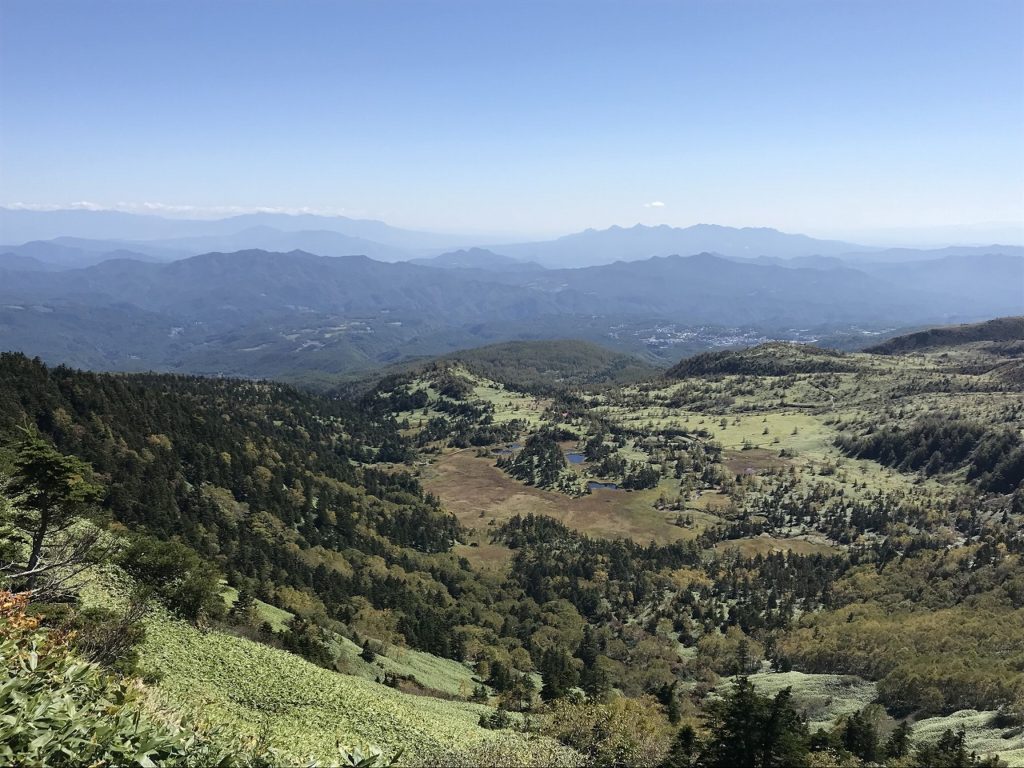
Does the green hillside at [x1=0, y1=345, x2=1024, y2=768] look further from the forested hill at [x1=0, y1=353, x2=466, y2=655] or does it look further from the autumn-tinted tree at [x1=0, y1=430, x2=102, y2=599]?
the forested hill at [x1=0, y1=353, x2=466, y2=655]

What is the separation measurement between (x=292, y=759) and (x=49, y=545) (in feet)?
97.2

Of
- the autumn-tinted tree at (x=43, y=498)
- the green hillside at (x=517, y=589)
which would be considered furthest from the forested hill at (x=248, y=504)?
the autumn-tinted tree at (x=43, y=498)

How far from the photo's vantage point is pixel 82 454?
8994 cm

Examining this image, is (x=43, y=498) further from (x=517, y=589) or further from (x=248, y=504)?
(x=517, y=589)

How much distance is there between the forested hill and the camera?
79.2 m

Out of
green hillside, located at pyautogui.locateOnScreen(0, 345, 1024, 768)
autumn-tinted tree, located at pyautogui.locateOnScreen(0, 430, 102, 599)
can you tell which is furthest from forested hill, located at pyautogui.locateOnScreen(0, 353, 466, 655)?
autumn-tinted tree, located at pyautogui.locateOnScreen(0, 430, 102, 599)

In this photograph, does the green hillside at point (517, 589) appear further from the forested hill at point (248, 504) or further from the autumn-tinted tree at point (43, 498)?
the forested hill at point (248, 504)

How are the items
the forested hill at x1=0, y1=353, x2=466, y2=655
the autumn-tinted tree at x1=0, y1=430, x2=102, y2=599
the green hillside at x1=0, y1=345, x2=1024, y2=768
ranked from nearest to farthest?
the autumn-tinted tree at x1=0, y1=430, x2=102, y2=599
the green hillside at x1=0, y1=345, x2=1024, y2=768
the forested hill at x1=0, y1=353, x2=466, y2=655

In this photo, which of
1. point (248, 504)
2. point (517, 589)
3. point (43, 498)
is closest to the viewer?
point (43, 498)

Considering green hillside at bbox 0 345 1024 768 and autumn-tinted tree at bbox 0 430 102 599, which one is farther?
green hillside at bbox 0 345 1024 768

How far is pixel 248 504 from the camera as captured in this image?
352 feet

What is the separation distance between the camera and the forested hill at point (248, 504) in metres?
79.2

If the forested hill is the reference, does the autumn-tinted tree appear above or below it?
above

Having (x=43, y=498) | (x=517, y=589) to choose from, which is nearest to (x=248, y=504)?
(x=517, y=589)
